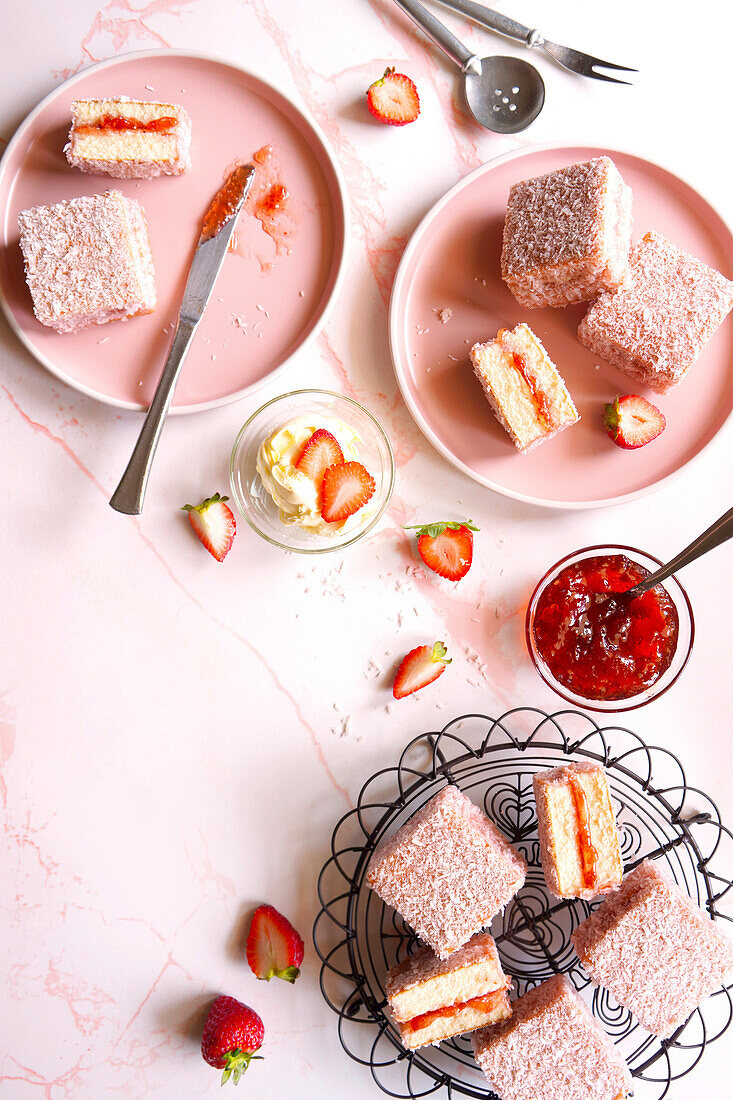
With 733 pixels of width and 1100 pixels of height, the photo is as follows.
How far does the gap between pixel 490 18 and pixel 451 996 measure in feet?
8.75

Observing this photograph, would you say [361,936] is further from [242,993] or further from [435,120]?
[435,120]

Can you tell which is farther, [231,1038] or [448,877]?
[231,1038]

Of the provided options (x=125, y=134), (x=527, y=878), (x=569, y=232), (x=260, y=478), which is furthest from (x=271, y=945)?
(x=125, y=134)

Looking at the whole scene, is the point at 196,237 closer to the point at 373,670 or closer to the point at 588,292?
the point at 588,292

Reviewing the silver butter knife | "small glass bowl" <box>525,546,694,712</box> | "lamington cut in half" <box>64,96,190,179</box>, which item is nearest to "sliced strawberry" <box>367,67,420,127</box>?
the silver butter knife

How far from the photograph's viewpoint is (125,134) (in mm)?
1965

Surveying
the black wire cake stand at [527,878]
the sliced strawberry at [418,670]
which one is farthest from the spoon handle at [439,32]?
the black wire cake stand at [527,878]

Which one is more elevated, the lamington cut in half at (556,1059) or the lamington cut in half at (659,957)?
the lamington cut in half at (659,957)

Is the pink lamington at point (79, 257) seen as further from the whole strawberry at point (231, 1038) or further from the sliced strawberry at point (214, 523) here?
the whole strawberry at point (231, 1038)

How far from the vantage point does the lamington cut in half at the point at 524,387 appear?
6.68 feet

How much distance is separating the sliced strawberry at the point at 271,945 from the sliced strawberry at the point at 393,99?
2285 mm

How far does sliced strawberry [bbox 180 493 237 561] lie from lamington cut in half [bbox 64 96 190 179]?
907mm

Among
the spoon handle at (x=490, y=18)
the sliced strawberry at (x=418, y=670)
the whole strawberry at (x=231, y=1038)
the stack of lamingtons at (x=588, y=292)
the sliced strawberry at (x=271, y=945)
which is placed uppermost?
the spoon handle at (x=490, y=18)

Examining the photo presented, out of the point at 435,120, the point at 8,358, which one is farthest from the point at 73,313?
the point at 435,120
